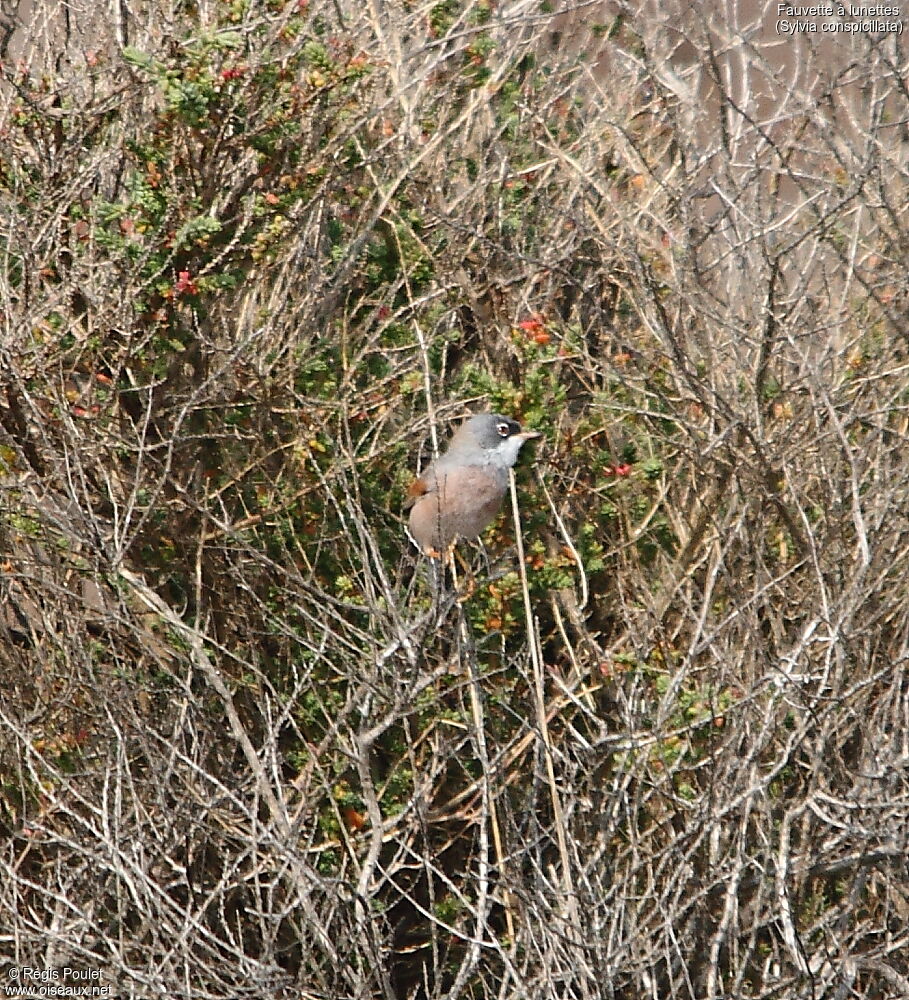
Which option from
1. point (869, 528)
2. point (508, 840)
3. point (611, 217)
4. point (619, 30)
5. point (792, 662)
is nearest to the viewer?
point (792, 662)

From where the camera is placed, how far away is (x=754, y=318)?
5.66 metres

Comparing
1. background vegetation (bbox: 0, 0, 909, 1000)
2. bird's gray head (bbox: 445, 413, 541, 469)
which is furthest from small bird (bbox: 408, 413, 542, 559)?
background vegetation (bbox: 0, 0, 909, 1000)

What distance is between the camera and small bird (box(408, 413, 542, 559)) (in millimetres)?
5359

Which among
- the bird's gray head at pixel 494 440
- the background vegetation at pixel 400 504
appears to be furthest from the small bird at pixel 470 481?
the background vegetation at pixel 400 504

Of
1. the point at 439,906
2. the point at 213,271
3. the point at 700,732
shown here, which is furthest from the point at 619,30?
the point at 439,906

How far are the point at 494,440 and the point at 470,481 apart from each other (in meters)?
0.21

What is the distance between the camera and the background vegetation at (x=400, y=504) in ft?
15.4

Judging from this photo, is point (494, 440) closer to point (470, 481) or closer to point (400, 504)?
point (470, 481)

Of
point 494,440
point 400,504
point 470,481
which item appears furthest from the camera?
point 400,504

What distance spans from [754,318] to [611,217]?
92cm

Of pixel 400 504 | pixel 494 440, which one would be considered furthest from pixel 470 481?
pixel 400 504

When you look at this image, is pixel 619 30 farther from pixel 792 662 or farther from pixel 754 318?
pixel 792 662

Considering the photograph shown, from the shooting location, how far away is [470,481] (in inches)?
210

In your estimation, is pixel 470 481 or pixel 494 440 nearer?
pixel 470 481
